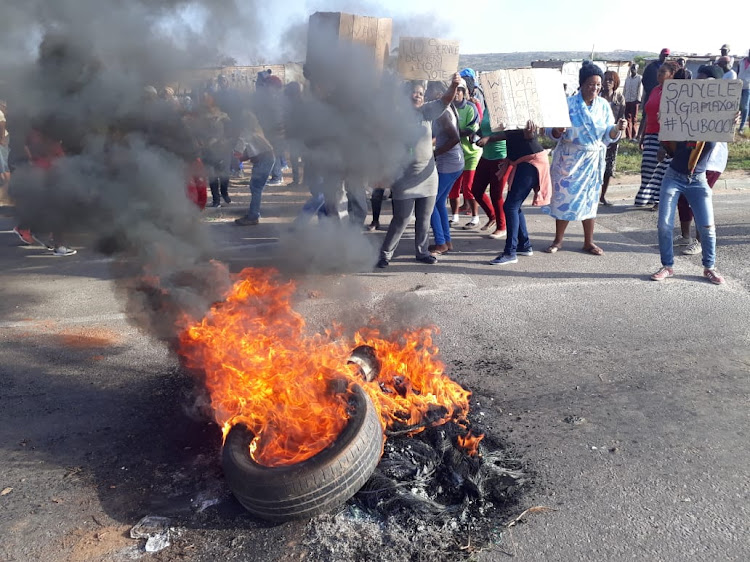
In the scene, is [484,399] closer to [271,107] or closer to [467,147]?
[271,107]

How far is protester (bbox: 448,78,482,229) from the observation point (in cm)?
755

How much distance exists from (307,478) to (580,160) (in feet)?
17.9

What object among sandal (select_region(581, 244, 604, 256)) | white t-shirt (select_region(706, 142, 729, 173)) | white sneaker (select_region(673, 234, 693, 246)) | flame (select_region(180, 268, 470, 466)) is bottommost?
flame (select_region(180, 268, 470, 466))

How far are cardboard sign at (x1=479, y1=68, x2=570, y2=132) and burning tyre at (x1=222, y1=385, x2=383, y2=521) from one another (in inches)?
167

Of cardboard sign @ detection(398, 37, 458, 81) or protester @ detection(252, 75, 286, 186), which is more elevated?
cardboard sign @ detection(398, 37, 458, 81)

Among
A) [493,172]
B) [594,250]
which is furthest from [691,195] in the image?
[493,172]

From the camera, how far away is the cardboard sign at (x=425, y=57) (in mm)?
4254

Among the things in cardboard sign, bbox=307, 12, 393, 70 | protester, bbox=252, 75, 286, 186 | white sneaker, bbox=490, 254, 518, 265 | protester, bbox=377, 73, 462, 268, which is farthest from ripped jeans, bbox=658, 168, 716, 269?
protester, bbox=252, 75, 286, 186

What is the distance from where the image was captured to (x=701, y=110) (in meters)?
6.00

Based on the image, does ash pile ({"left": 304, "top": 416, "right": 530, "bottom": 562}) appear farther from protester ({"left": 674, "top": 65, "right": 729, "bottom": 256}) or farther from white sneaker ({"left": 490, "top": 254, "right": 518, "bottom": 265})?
protester ({"left": 674, "top": 65, "right": 729, "bottom": 256})

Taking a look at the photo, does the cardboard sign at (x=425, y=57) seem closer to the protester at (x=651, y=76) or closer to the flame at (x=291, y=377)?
the flame at (x=291, y=377)

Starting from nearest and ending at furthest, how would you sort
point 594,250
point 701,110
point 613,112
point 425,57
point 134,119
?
point 134,119 → point 425,57 → point 701,110 → point 594,250 → point 613,112

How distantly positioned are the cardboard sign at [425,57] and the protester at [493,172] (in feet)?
8.43

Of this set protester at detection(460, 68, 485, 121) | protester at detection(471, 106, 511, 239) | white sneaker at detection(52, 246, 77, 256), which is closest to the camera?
protester at detection(471, 106, 511, 239)
